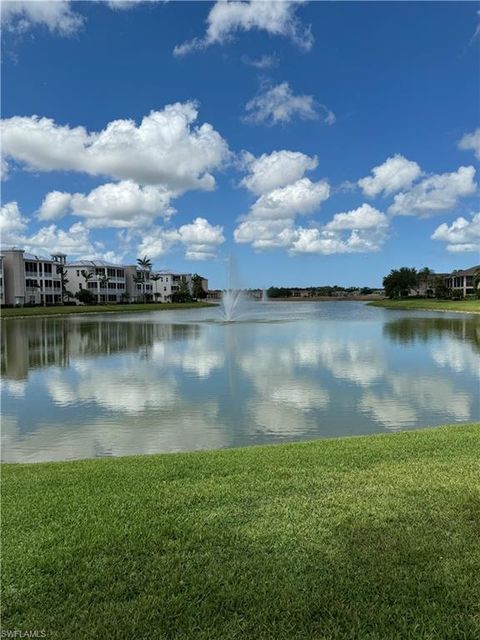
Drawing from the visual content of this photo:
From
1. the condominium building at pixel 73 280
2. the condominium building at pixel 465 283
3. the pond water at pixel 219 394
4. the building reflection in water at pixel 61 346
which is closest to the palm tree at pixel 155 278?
the condominium building at pixel 73 280

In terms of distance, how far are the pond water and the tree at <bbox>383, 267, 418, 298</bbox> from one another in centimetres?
10378

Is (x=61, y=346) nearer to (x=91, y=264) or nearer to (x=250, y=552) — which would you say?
(x=250, y=552)

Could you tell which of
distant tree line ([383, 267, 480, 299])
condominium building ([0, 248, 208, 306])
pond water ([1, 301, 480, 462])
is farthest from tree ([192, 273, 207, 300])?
pond water ([1, 301, 480, 462])

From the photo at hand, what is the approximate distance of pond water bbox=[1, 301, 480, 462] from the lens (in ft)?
36.6

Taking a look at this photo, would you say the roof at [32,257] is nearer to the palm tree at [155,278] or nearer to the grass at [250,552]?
the palm tree at [155,278]

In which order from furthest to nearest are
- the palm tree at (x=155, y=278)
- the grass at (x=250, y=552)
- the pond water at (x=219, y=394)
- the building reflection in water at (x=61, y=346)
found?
the palm tree at (x=155, y=278)
the building reflection in water at (x=61, y=346)
the pond water at (x=219, y=394)
the grass at (x=250, y=552)

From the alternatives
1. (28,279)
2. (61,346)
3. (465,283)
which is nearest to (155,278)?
(28,279)

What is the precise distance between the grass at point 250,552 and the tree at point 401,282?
128 metres

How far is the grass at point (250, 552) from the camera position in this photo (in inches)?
133

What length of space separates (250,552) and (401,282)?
429ft

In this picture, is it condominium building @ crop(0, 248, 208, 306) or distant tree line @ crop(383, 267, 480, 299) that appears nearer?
condominium building @ crop(0, 248, 208, 306)

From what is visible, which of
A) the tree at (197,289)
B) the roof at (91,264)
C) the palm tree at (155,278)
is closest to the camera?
the roof at (91,264)

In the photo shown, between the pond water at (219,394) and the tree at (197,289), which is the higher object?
the tree at (197,289)

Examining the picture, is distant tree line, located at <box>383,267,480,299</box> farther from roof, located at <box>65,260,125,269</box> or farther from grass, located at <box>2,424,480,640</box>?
grass, located at <box>2,424,480,640</box>
